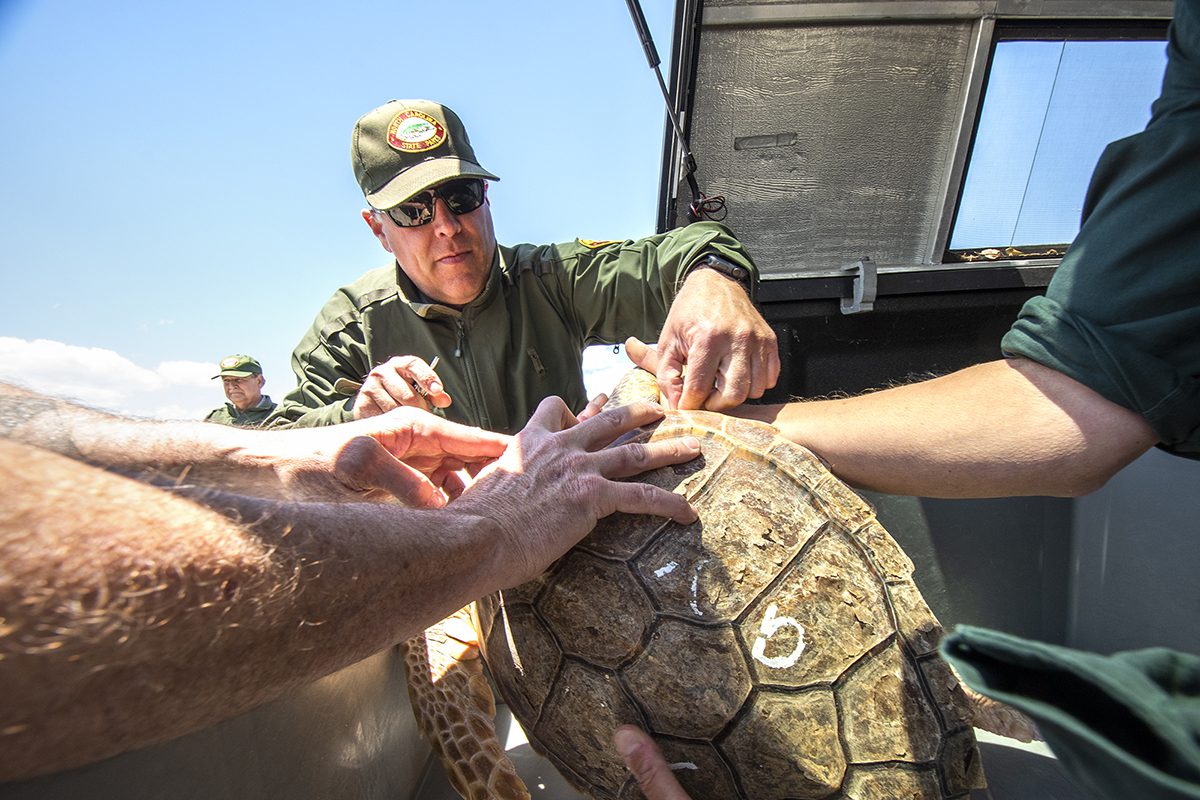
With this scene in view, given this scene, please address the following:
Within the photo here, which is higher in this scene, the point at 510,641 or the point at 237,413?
the point at 510,641

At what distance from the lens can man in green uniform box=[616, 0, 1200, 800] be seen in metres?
1.06

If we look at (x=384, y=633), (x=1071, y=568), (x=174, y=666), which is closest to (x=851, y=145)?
(x=1071, y=568)


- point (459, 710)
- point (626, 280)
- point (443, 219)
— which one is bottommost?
point (459, 710)

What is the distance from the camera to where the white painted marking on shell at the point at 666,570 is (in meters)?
Answer: 1.04

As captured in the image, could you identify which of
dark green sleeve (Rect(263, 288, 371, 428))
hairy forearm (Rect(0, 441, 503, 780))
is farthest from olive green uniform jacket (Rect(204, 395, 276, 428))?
hairy forearm (Rect(0, 441, 503, 780))

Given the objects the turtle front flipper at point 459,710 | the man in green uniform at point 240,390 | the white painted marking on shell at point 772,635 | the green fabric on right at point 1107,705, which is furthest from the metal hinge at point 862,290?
the man in green uniform at point 240,390

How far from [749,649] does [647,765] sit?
25 cm

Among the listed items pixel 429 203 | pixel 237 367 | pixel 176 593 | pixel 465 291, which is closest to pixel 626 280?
pixel 465 291

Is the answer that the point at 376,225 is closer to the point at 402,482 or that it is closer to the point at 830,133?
the point at 402,482

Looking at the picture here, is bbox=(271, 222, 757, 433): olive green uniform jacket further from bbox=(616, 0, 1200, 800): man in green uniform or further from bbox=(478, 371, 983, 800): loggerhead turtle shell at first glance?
bbox=(478, 371, 983, 800): loggerhead turtle shell

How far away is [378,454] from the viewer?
4.27ft

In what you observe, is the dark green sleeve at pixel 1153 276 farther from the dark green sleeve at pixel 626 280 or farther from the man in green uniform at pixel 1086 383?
the dark green sleeve at pixel 626 280

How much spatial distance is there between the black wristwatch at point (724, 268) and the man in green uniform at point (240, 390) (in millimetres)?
5939

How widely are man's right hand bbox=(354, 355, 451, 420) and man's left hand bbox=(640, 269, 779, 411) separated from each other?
2.02ft
